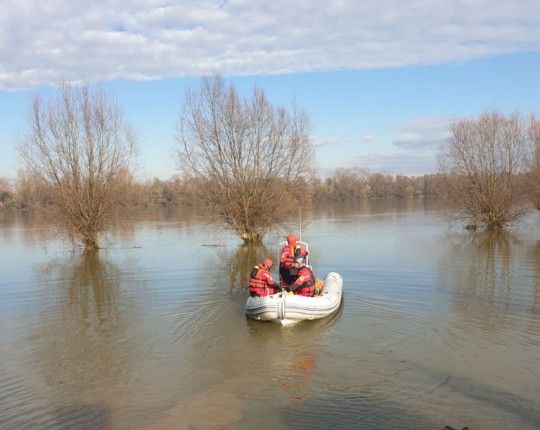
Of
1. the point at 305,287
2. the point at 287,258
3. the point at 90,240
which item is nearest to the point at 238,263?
the point at 287,258

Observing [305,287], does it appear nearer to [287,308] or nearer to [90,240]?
[287,308]

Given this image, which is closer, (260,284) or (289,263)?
(260,284)

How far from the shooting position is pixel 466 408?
6773 mm

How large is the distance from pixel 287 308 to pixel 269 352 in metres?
1.51

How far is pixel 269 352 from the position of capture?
9.34m

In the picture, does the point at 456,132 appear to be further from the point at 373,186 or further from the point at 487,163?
the point at 373,186

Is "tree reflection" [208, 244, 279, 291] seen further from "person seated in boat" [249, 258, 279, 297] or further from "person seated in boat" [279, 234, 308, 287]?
"person seated in boat" [249, 258, 279, 297]

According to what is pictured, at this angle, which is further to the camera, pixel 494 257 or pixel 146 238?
pixel 146 238

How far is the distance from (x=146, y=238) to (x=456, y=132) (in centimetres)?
2075

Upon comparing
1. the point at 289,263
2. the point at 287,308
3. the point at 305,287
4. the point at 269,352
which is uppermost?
the point at 289,263

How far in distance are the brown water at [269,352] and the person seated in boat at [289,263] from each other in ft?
4.49

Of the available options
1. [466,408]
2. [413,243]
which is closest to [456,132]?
[413,243]

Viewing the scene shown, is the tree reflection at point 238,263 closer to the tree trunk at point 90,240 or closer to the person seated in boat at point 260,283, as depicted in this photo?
the person seated in boat at point 260,283

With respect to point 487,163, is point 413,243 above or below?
below
